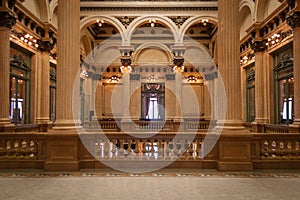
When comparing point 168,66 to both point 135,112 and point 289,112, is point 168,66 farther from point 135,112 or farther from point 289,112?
point 289,112

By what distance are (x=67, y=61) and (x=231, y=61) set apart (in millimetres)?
3704

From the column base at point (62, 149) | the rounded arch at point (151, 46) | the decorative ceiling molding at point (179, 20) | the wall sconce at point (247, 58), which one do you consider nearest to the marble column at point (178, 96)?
the decorative ceiling molding at point (179, 20)

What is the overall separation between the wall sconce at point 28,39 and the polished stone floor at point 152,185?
7.66m

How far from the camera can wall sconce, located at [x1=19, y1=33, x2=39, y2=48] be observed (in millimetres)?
12773

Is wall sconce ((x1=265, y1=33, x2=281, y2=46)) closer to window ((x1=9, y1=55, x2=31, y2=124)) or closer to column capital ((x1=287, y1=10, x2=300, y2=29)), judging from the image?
column capital ((x1=287, y1=10, x2=300, y2=29))

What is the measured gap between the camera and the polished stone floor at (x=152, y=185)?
15.7 feet

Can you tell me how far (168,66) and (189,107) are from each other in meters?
3.31

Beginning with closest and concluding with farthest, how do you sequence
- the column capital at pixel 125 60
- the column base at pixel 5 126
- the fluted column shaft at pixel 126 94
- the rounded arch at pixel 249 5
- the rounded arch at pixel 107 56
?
the column base at pixel 5 126
the rounded arch at pixel 249 5
the column capital at pixel 125 60
the fluted column shaft at pixel 126 94
the rounded arch at pixel 107 56

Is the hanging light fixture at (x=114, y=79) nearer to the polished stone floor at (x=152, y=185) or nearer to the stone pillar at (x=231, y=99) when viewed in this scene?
the stone pillar at (x=231, y=99)

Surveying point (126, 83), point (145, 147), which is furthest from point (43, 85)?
point (145, 147)

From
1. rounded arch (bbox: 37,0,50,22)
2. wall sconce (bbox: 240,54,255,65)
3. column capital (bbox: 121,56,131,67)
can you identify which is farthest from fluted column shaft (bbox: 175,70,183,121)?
rounded arch (bbox: 37,0,50,22)

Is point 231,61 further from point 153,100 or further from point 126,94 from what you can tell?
point 153,100

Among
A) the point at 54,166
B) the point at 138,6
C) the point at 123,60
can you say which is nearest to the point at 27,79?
the point at 123,60

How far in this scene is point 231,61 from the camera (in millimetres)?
7000
